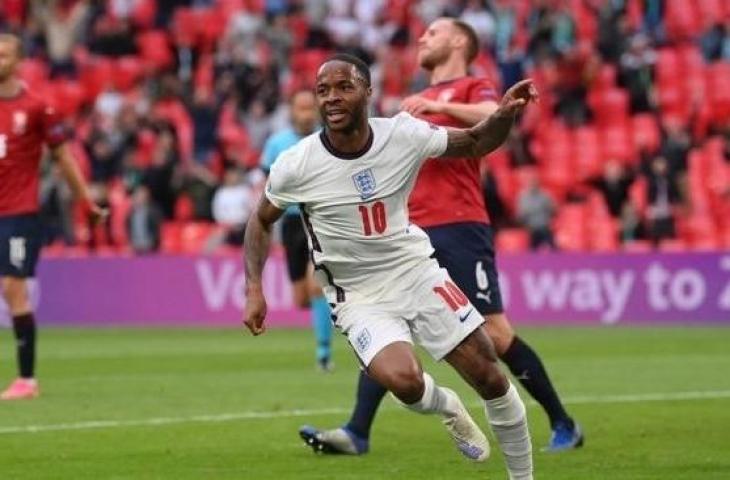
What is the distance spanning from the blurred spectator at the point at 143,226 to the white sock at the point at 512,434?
17.6 meters

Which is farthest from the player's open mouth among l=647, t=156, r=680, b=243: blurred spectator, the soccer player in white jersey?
l=647, t=156, r=680, b=243: blurred spectator

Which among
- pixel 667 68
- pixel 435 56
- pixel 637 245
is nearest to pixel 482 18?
pixel 667 68

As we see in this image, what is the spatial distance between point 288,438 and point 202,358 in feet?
23.8

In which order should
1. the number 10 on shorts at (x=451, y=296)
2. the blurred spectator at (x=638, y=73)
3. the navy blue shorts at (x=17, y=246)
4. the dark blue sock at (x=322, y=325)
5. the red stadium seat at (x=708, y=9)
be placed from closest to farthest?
the number 10 on shorts at (x=451, y=296) < the navy blue shorts at (x=17, y=246) < the dark blue sock at (x=322, y=325) < the blurred spectator at (x=638, y=73) < the red stadium seat at (x=708, y=9)

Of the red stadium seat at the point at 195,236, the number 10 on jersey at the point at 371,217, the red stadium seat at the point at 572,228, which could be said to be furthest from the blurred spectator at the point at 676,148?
the number 10 on jersey at the point at 371,217

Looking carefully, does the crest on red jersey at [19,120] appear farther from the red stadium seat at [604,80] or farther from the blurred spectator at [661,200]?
the red stadium seat at [604,80]

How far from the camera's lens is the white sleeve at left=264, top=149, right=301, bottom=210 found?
28.1 ft

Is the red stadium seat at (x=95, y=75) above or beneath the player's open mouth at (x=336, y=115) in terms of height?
beneath

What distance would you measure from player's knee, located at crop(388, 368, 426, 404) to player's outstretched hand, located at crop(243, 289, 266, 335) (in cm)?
63

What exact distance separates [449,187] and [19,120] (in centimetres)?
460

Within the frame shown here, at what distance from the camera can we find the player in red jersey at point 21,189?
13695 millimetres

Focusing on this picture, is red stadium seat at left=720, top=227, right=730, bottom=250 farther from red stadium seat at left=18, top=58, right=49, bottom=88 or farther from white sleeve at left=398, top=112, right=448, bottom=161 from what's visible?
white sleeve at left=398, top=112, right=448, bottom=161

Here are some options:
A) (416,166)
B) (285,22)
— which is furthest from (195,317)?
(416,166)

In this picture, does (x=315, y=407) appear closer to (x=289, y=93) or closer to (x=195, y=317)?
(x=195, y=317)
